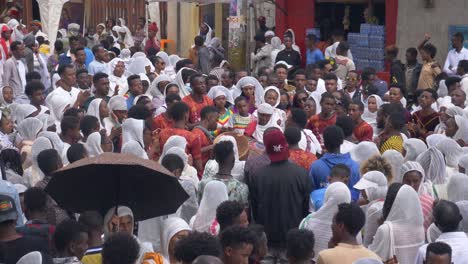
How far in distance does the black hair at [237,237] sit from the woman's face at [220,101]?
5.69 m

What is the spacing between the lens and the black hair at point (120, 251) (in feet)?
19.4

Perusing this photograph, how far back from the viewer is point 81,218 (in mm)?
6734

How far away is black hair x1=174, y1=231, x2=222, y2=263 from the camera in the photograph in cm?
603

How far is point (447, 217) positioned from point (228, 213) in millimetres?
1446

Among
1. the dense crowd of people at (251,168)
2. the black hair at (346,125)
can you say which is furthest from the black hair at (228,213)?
the black hair at (346,125)

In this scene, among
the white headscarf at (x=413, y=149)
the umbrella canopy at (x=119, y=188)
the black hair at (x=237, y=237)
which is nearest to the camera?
the black hair at (x=237, y=237)

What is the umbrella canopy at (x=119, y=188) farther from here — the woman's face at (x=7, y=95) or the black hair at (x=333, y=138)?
the woman's face at (x=7, y=95)

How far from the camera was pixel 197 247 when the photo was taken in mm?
6047

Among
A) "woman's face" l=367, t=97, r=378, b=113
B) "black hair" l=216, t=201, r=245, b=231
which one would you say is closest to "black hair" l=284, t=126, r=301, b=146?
"black hair" l=216, t=201, r=245, b=231

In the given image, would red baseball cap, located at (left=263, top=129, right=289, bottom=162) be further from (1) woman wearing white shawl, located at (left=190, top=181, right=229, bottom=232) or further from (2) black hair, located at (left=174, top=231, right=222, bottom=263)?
(2) black hair, located at (left=174, top=231, right=222, bottom=263)

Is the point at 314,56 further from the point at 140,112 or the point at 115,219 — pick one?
the point at 115,219

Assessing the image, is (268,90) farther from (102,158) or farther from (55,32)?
(55,32)

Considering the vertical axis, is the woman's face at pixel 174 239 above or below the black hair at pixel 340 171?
below

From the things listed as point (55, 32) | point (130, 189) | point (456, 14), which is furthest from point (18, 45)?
point (130, 189)
